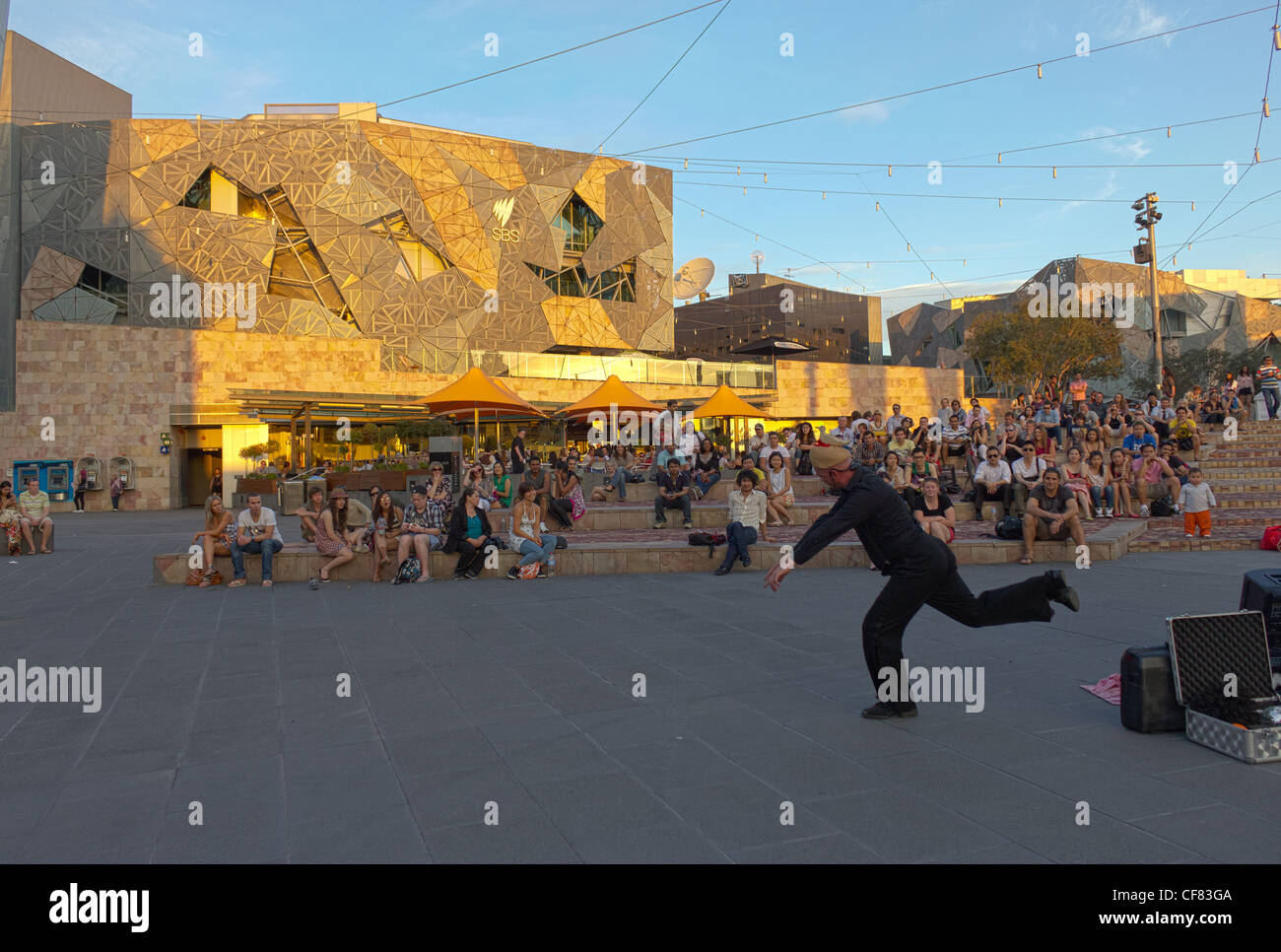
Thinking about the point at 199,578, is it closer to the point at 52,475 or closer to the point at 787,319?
the point at 52,475

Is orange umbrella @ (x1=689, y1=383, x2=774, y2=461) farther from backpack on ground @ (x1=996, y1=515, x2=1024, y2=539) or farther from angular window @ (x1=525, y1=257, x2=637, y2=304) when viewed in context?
angular window @ (x1=525, y1=257, x2=637, y2=304)

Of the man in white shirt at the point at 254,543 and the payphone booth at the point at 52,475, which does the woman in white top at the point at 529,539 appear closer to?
the man in white shirt at the point at 254,543

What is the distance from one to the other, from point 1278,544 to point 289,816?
13067mm

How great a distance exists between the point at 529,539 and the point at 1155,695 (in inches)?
306

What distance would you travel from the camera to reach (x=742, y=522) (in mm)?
10953

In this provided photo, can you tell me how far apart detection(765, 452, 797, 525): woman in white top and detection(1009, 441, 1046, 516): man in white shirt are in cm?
360

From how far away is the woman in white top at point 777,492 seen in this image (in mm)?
14062

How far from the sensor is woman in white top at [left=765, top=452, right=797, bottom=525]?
14.1m

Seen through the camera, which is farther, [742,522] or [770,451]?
[770,451]

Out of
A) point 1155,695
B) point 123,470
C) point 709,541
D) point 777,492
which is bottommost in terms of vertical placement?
point 1155,695

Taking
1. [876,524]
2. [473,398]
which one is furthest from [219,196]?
[876,524]

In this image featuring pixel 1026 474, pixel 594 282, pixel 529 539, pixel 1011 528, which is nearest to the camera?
pixel 529 539

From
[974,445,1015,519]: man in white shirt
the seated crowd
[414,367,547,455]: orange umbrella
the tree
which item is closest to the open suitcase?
the seated crowd

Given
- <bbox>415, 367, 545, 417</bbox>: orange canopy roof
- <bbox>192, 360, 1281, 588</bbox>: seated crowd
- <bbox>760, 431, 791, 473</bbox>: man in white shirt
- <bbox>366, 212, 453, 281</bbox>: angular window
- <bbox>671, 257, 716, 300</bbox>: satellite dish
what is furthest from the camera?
<bbox>671, 257, 716, 300</bbox>: satellite dish
